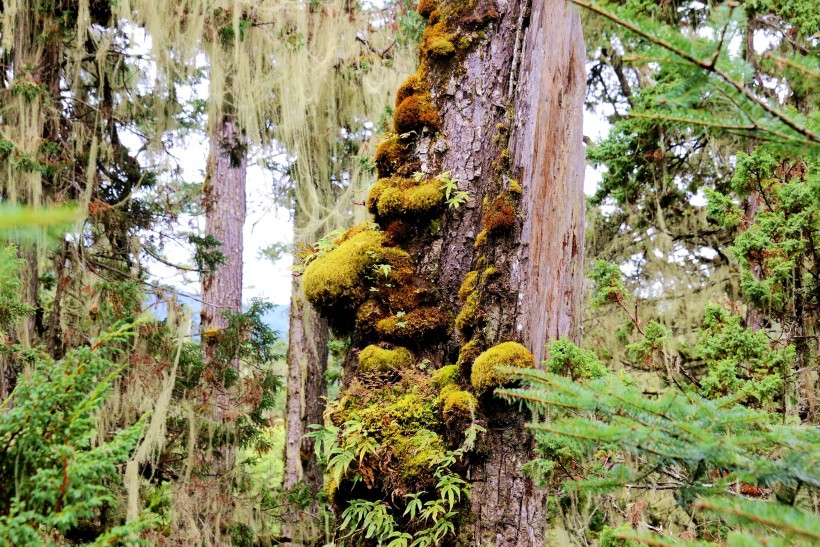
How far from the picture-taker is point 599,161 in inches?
226

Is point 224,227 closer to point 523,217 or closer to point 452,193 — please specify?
point 452,193

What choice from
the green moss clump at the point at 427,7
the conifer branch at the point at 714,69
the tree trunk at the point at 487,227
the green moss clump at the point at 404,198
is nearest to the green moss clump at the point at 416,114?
the tree trunk at the point at 487,227

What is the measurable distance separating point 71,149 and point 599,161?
17.4 ft

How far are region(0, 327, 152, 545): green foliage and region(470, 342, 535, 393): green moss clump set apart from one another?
1.39 metres

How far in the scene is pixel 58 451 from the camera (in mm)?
1311

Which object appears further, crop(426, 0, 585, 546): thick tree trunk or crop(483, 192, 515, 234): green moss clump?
crop(483, 192, 515, 234): green moss clump

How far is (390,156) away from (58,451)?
231 centimetres

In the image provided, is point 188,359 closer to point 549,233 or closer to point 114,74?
point 114,74

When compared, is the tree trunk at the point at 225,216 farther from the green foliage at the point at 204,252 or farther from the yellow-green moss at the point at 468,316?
the yellow-green moss at the point at 468,316

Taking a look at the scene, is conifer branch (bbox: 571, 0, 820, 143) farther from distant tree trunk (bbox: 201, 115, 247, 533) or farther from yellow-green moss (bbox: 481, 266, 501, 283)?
distant tree trunk (bbox: 201, 115, 247, 533)

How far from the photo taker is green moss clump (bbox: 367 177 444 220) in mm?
2949

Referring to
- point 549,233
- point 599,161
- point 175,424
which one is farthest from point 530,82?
point 175,424

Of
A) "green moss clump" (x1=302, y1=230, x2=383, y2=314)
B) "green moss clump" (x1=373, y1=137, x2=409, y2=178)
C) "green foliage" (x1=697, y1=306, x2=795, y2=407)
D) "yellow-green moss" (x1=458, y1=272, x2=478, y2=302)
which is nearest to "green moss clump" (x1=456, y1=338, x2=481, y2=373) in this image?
"yellow-green moss" (x1=458, y1=272, x2=478, y2=302)

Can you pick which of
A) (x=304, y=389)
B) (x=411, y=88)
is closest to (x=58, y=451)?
(x=411, y=88)
